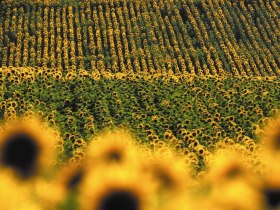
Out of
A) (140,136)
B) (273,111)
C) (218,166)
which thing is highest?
(273,111)

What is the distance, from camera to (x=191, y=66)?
76.6 feet

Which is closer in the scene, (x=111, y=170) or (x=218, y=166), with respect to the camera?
(x=111, y=170)

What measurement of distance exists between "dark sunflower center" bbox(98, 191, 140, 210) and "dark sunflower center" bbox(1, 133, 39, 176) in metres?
0.64

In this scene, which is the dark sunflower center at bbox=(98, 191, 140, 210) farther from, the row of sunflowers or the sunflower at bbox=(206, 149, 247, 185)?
the sunflower at bbox=(206, 149, 247, 185)

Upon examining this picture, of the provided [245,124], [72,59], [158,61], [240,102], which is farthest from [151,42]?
[245,124]

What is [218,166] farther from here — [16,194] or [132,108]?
[132,108]

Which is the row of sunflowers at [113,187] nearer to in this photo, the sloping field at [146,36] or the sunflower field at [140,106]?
the sunflower field at [140,106]

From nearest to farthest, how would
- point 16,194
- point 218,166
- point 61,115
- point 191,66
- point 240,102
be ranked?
1. point 16,194
2. point 218,166
3. point 61,115
4. point 240,102
5. point 191,66

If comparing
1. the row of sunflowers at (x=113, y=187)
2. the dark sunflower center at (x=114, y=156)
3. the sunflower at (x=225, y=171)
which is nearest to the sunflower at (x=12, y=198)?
the row of sunflowers at (x=113, y=187)

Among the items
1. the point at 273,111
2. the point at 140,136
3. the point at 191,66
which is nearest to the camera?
the point at 140,136

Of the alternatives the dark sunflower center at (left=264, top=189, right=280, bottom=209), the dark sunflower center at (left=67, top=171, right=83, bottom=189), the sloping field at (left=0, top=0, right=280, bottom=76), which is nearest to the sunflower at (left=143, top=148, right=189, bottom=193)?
the dark sunflower center at (left=67, top=171, right=83, bottom=189)

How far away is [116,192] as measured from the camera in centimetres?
188

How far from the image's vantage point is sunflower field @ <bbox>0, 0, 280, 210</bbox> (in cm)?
200

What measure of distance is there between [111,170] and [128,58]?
72.3 ft
